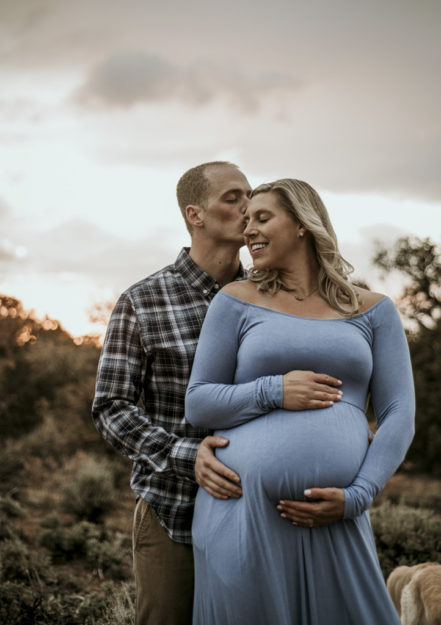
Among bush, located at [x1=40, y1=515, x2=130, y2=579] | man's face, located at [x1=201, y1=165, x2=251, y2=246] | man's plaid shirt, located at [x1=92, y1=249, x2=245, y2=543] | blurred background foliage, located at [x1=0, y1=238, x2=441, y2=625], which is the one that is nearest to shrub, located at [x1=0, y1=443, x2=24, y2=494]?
blurred background foliage, located at [x1=0, y1=238, x2=441, y2=625]

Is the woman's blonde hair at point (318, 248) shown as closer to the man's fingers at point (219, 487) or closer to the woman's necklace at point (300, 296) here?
the woman's necklace at point (300, 296)

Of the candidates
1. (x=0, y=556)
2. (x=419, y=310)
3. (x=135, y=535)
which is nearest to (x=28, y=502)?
(x=0, y=556)

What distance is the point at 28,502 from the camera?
10.1 metres

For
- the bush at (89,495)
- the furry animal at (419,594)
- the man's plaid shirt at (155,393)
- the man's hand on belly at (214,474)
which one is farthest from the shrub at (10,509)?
the man's hand on belly at (214,474)

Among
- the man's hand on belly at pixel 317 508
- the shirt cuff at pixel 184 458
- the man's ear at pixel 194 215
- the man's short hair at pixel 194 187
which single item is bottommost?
the man's hand on belly at pixel 317 508

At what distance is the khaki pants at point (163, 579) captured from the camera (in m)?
2.77

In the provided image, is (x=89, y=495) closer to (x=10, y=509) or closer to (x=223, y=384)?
(x=10, y=509)

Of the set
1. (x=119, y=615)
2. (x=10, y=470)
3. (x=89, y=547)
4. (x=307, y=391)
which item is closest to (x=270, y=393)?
(x=307, y=391)

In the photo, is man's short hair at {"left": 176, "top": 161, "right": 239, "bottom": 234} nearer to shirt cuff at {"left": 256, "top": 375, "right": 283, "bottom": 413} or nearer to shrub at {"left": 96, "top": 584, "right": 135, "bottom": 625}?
shirt cuff at {"left": 256, "top": 375, "right": 283, "bottom": 413}

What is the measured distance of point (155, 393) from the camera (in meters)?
2.88

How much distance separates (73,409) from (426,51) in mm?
10305

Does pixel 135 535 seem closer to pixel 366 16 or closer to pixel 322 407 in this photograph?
pixel 322 407

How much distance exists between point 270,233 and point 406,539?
5.64 metres

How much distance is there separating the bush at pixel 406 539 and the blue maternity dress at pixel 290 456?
4.60 metres
